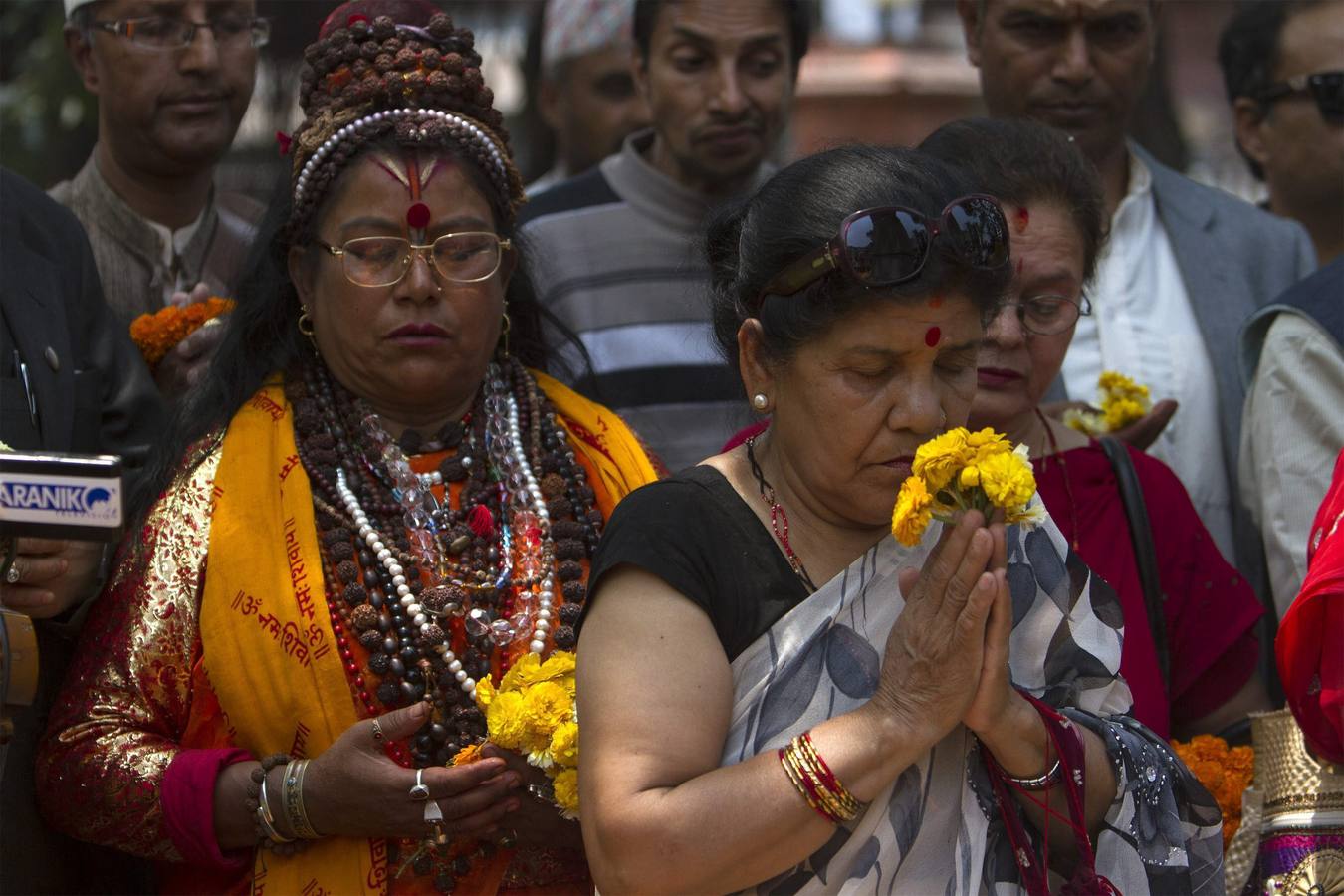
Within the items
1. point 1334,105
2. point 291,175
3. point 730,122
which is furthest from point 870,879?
point 1334,105

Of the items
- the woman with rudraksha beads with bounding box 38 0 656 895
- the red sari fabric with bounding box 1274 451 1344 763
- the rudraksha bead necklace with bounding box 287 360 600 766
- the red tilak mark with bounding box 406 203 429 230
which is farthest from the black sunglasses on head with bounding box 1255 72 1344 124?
the red tilak mark with bounding box 406 203 429 230

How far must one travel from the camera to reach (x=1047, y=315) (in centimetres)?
377

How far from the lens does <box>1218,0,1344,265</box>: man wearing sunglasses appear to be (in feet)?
16.7

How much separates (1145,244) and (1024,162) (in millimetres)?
1415

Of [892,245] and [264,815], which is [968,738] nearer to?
[892,245]

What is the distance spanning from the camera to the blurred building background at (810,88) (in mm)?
7812

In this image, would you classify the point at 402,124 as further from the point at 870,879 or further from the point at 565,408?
the point at 870,879

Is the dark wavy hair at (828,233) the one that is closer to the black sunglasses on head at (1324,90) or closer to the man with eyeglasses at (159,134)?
the man with eyeglasses at (159,134)

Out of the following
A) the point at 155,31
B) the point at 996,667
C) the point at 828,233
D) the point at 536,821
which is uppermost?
the point at 828,233

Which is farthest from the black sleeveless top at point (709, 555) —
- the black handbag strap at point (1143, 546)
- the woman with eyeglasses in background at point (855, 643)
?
the black handbag strap at point (1143, 546)

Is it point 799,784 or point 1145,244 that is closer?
point 799,784

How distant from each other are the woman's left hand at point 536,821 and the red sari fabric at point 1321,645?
1355 mm

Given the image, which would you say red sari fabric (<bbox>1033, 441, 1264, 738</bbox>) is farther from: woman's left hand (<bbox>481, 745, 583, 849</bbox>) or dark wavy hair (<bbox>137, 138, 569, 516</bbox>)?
dark wavy hair (<bbox>137, 138, 569, 516</bbox>)

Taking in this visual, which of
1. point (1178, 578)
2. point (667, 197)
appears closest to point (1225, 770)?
point (1178, 578)
